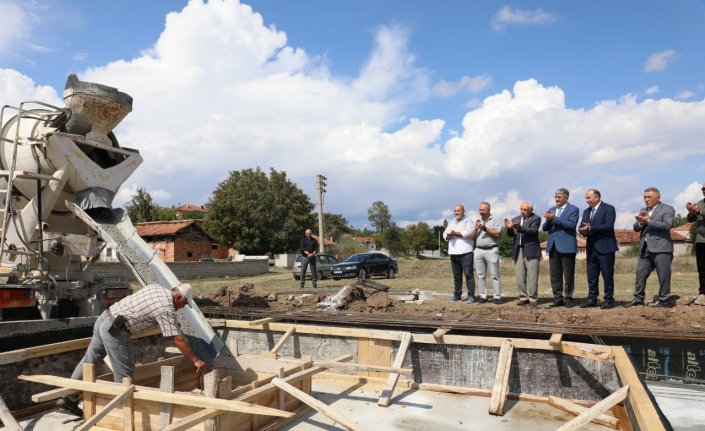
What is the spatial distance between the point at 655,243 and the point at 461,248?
2913mm

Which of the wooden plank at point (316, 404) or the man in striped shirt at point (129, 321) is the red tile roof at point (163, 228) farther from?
the wooden plank at point (316, 404)

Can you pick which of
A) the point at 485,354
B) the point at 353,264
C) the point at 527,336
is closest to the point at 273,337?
the point at 485,354

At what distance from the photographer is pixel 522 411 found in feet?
16.0

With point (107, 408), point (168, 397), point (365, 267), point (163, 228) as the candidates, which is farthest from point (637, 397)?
point (163, 228)

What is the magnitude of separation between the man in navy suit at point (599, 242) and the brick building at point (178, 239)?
32858mm

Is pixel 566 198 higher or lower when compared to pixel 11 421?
higher

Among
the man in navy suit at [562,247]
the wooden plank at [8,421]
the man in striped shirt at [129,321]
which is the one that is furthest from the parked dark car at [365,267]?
the wooden plank at [8,421]

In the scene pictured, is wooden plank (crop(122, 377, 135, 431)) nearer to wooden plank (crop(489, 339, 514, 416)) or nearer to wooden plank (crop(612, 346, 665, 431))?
wooden plank (crop(489, 339, 514, 416))

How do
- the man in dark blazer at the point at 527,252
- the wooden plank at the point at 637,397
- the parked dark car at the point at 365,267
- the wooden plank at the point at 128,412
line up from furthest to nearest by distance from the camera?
the parked dark car at the point at 365,267, the man in dark blazer at the point at 527,252, the wooden plank at the point at 128,412, the wooden plank at the point at 637,397

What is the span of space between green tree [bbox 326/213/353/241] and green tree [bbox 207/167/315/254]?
2862cm

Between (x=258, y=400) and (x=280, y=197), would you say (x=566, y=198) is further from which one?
(x=280, y=197)

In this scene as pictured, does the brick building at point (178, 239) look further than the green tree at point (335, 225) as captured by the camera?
No

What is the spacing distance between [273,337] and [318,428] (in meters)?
2.35

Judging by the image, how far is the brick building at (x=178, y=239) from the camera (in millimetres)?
36875
